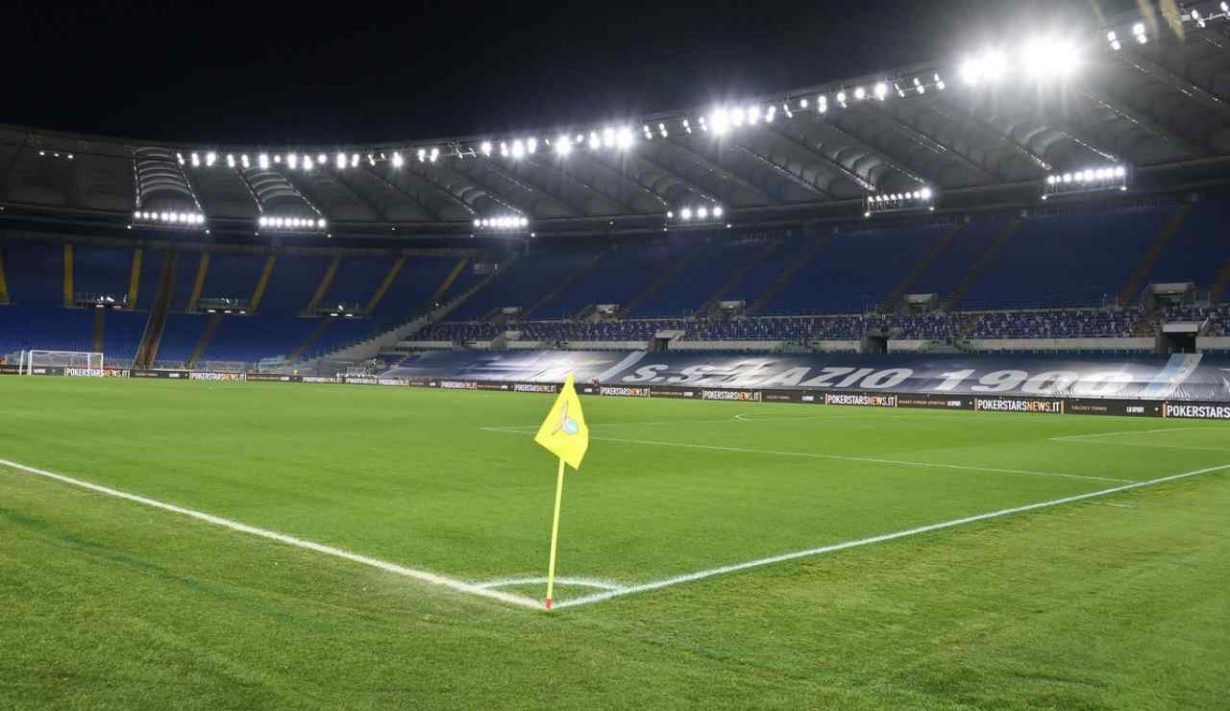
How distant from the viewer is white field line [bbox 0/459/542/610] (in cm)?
588

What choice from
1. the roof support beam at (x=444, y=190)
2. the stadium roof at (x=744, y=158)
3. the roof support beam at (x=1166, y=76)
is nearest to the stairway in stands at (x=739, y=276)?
the stadium roof at (x=744, y=158)

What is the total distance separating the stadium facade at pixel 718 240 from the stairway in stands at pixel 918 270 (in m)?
0.21

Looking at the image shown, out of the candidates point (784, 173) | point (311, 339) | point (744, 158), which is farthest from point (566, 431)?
point (311, 339)

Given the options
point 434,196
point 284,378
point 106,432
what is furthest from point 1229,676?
point 434,196

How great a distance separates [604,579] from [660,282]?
58.1m

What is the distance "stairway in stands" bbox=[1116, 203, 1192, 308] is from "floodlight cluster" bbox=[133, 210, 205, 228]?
6009 centimetres

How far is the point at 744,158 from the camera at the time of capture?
5275 centimetres

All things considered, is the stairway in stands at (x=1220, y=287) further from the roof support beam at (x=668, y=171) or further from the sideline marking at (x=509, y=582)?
the sideline marking at (x=509, y=582)

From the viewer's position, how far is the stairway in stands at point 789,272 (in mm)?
56781

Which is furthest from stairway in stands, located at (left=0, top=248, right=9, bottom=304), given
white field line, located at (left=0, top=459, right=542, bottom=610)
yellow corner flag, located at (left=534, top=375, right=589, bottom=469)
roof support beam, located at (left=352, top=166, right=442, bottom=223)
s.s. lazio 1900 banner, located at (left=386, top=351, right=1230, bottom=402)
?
yellow corner flag, located at (left=534, top=375, right=589, bottom=469)

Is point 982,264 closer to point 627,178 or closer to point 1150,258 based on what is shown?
point 1150,258

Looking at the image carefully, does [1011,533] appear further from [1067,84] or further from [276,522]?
[1067,84]

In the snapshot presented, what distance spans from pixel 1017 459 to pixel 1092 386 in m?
25.6

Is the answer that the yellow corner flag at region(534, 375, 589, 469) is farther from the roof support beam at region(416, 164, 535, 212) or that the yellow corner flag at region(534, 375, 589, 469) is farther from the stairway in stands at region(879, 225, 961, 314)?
the roof support beam at region(416, 164, 535, 212)
